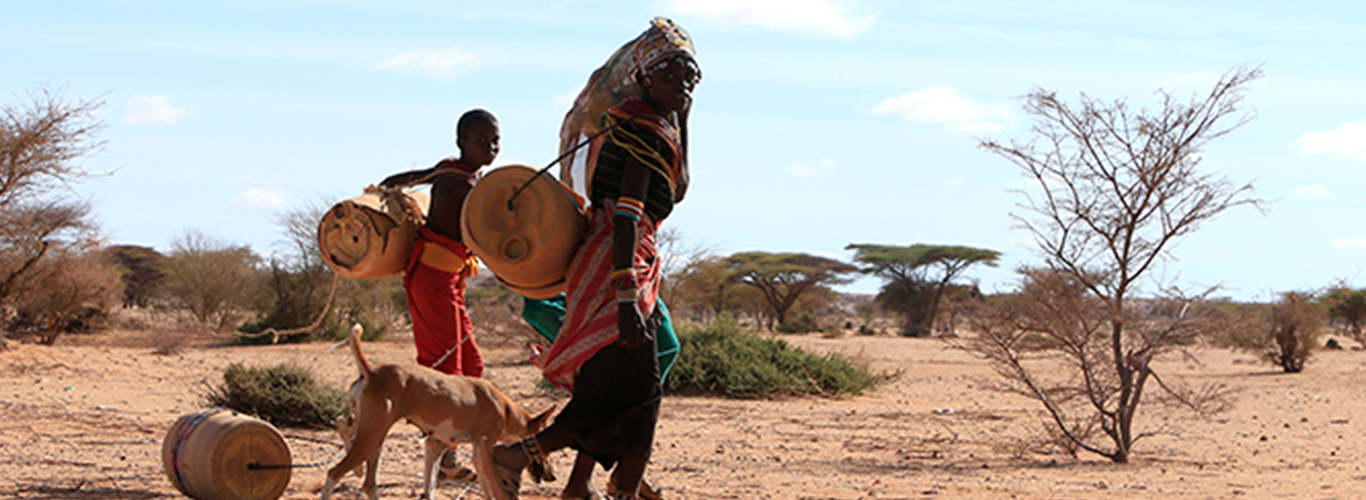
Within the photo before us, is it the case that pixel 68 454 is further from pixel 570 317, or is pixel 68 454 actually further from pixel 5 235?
pixel 5 235

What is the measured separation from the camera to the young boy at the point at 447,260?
16.3 ft

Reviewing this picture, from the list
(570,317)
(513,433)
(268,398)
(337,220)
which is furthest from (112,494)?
(268,398)

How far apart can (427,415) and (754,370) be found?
33.8 feet

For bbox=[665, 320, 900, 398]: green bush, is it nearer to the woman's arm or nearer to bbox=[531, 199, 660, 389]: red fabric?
bbox=[531, 199, 660, 389]: red fabric

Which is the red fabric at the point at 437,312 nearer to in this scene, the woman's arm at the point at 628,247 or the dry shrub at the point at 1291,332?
the woman's arm at the point at 628,247

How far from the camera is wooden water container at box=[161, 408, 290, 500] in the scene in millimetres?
4051

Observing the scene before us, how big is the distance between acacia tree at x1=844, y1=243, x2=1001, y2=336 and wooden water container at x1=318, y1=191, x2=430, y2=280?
1588 inches

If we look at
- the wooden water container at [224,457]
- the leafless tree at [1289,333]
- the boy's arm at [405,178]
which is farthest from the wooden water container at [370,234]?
the leafless tree at [1289,333]

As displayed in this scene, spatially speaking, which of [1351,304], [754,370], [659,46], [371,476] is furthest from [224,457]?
[1351,304]

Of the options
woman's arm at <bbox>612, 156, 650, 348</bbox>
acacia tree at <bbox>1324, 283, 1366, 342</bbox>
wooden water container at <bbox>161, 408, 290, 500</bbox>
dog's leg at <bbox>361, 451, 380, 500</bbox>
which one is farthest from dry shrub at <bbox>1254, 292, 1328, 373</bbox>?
wooden water container at <bbox>161, 408, 290, 500</bbox>

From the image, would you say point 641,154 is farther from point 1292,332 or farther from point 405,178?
point 1292,332

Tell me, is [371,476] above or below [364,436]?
below

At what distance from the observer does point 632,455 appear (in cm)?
399

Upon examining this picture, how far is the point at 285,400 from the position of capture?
329 inches
